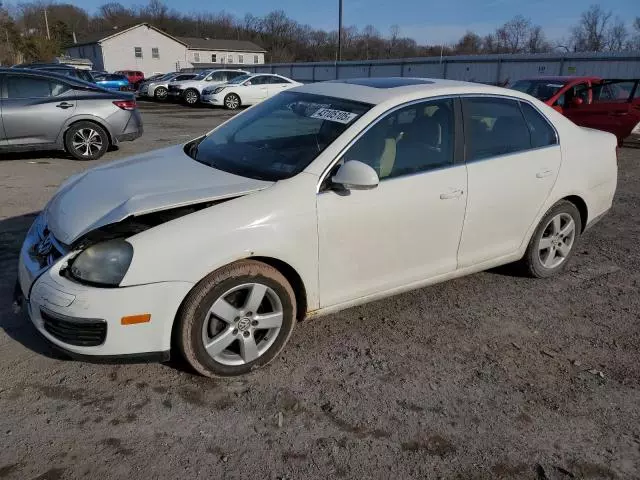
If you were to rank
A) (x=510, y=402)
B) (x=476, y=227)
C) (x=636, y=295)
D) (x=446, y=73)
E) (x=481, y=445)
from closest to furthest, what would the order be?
1. (x=481, y=445)
2. (x=510, y=402)
3. (x=476, y=227)
4. (x=636, y=295)
5. (x=446, y=73)

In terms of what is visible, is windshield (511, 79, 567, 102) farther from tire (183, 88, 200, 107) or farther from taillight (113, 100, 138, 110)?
tire (183, 88, 200, 107)

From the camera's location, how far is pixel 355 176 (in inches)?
120

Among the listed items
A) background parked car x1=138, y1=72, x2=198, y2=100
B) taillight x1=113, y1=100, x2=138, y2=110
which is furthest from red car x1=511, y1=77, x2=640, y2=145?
background parked car x1=138, y1=72, x2=198, y2=100

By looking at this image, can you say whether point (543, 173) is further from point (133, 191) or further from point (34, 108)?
point (34, 108)

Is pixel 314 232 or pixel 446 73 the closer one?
pixel 314 232

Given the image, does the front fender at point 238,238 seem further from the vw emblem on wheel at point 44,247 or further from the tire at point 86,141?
the tire at point 86,141

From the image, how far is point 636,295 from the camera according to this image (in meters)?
4.32

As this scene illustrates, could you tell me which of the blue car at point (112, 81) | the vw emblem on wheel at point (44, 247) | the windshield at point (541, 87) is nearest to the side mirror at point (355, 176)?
the vw emblem on wheel at point (44, 247)

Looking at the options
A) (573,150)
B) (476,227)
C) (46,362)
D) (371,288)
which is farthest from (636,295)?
(46,362)

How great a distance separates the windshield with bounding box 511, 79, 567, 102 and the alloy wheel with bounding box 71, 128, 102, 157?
875 cm

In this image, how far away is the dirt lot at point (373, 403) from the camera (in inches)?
96.7

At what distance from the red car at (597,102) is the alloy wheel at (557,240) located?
25.2 feet

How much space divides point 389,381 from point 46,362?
204 centimetres

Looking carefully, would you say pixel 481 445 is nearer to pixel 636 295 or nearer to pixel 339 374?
pixel 339 374
